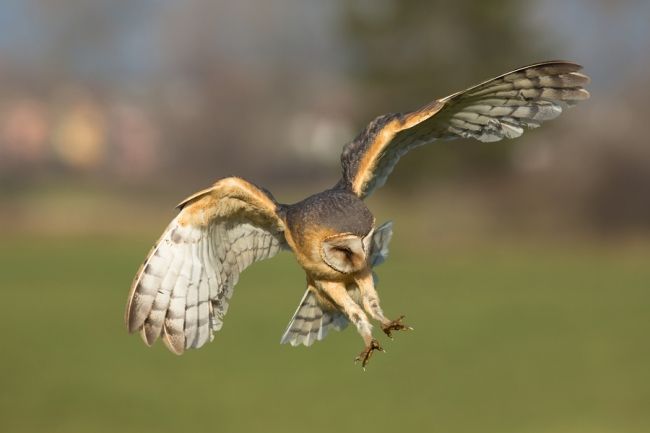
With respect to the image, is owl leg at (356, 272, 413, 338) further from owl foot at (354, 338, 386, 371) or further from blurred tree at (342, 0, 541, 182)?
blurred tree at (342, 0, 541, 182)

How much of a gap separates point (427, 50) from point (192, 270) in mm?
49592

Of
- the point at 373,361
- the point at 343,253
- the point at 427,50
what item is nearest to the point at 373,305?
the point at 343,253

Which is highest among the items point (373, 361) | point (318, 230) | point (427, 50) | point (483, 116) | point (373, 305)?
point (427, 50)

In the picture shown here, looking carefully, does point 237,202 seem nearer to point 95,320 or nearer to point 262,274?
point 95,320

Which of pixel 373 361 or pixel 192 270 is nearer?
pixel 192 270

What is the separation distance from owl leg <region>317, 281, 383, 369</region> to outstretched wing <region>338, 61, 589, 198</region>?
61 centimetres

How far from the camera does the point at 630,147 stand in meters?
52.0

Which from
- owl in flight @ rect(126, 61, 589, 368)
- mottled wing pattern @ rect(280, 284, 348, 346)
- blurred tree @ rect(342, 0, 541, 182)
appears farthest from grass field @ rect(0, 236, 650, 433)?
owl in flight @ rect(126, 61, 589, 368)

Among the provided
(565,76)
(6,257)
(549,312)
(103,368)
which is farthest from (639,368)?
(6,257)

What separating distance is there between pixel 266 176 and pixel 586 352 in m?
24.1

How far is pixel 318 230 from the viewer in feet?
20.5

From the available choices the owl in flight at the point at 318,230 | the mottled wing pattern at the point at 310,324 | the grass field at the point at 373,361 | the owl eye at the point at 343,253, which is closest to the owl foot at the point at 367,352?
the owl in flight at the point at 318,230

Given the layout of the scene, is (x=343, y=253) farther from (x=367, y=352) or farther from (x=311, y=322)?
(x=311, y=322)

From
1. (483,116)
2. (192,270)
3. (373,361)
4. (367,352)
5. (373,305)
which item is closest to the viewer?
(367,352)
